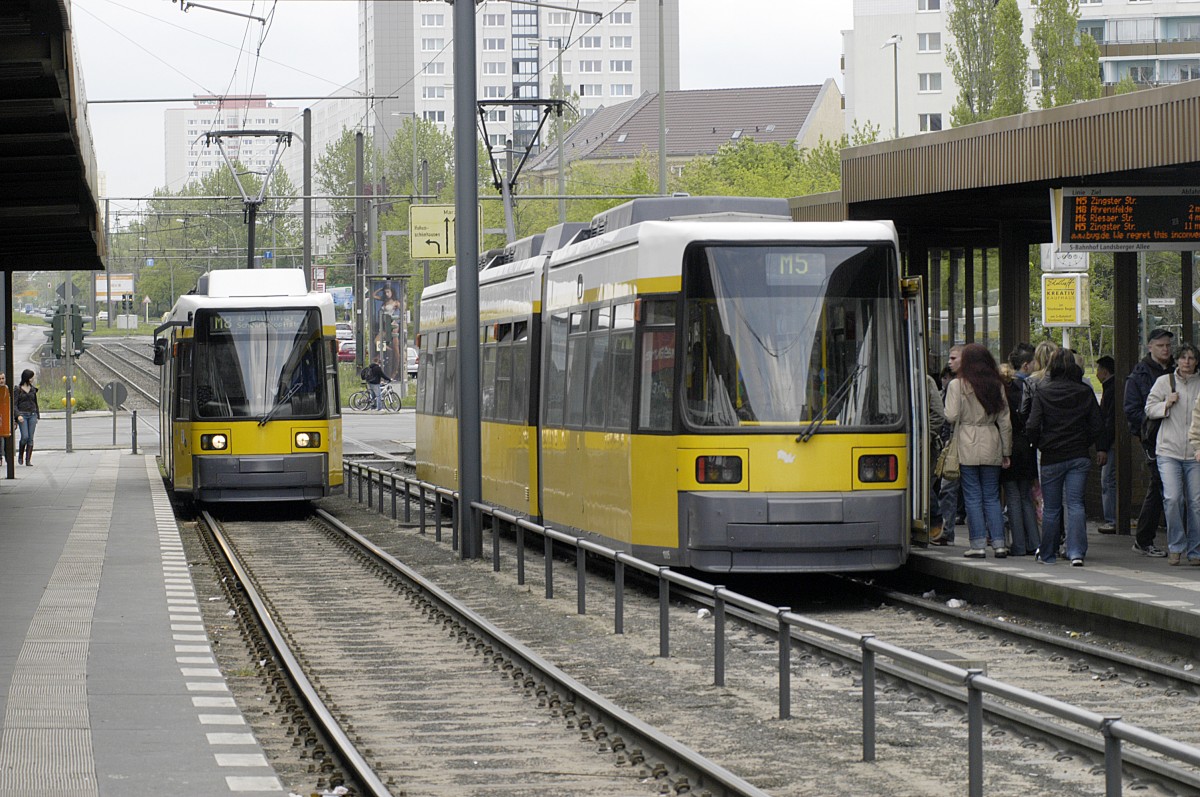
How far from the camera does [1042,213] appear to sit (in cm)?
1923

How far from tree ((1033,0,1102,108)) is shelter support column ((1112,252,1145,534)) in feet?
137

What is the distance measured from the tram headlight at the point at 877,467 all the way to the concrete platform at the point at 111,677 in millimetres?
4908

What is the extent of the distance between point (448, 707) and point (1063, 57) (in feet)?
168

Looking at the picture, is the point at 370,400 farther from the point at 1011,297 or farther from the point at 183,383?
the point at 1011,297

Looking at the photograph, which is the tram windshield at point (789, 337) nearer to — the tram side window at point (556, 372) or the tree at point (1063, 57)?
the tram side window at point (556, 372)

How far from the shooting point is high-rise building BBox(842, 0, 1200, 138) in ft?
287

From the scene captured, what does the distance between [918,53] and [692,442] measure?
85.9m

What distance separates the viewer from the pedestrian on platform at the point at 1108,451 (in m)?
15.7

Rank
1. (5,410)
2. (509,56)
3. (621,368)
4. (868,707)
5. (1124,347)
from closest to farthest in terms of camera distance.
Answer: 1. (868,707)
2. (621,368)
3. (1124,347)
4. (5,410)
5. (509,56)

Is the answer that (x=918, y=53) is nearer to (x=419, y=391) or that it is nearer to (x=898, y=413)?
(x=419, y=391)

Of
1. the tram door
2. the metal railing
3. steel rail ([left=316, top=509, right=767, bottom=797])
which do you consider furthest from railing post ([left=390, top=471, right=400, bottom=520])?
the metal railing

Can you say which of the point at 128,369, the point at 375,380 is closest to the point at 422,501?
the point at 375,380

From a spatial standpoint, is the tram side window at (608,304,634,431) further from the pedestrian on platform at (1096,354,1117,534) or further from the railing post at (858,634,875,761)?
the railing post at (858,634,875,761)

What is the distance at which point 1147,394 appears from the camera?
1477 cm
